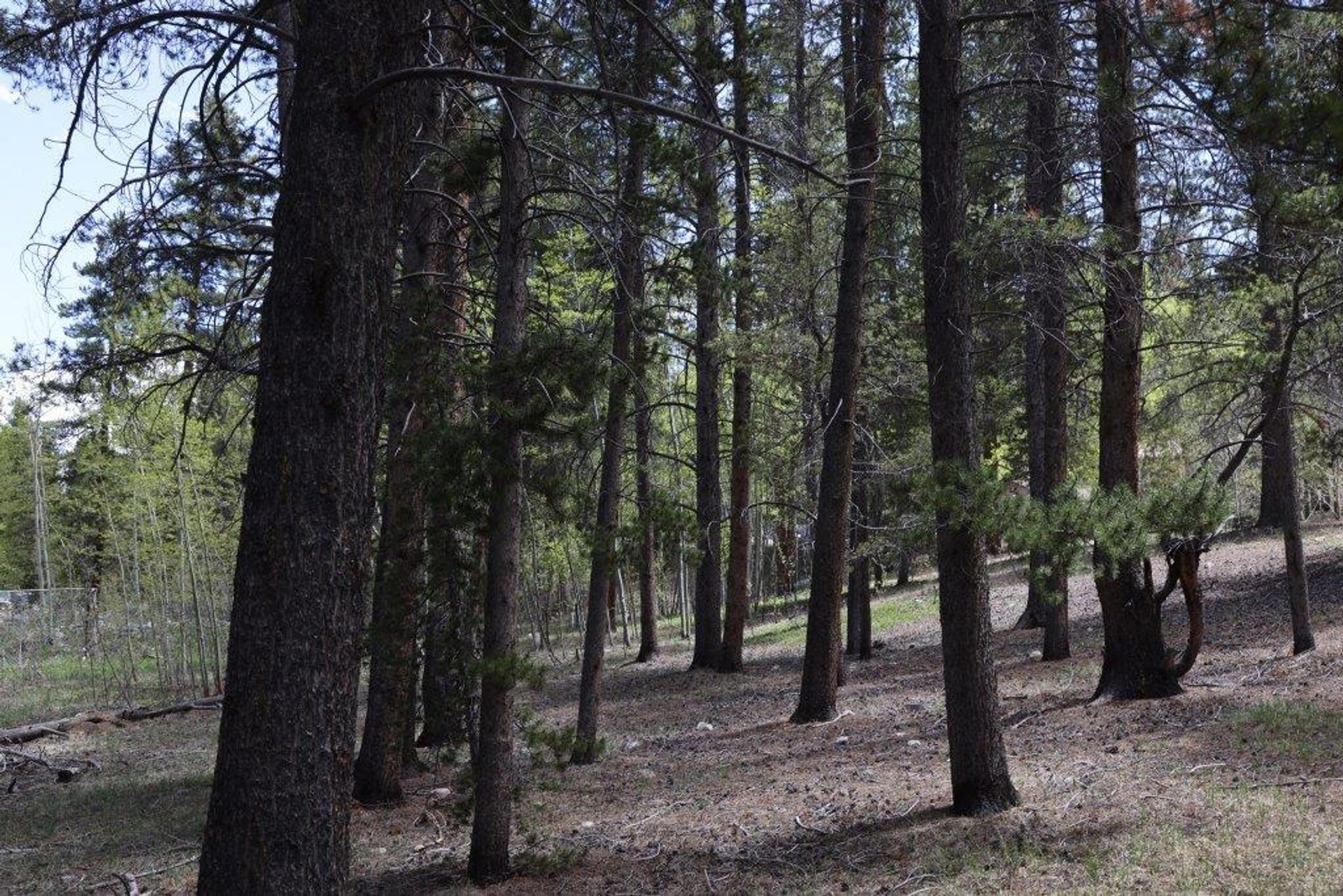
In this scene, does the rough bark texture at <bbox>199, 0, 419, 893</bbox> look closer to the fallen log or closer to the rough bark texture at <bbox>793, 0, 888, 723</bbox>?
the rough bark texture at <bbox>793, 0, 888, 723</bbox>

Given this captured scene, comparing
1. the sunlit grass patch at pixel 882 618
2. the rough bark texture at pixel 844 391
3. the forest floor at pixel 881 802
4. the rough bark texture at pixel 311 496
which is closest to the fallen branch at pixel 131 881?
the forest floor at pixel 881 802

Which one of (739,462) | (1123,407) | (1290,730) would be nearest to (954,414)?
(1123,407)

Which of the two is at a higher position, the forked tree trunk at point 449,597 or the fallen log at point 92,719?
the forked tree trunk at point 449,597

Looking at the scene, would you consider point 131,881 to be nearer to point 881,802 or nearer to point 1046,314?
point 881,802

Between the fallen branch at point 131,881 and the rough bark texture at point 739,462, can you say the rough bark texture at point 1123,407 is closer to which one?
the rough bark texture at point 739,462

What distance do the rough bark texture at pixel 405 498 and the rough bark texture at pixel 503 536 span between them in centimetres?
48

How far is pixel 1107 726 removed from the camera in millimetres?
8281

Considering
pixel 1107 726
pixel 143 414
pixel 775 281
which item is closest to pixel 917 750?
pixel 1107 726

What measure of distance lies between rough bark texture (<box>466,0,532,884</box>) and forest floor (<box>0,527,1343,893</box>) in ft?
0.80

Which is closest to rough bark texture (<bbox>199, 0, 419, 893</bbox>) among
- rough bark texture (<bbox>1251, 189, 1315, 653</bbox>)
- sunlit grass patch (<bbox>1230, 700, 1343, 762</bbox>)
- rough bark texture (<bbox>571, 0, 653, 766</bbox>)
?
rough bark texture (<bbox>571, 0, 653, 766</bbox>)

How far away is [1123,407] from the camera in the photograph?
345 inches

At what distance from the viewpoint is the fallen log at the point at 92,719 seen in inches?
556

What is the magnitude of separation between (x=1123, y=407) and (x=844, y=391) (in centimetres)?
270

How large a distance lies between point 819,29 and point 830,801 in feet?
23.3
